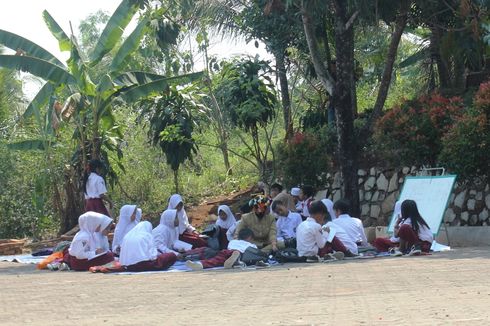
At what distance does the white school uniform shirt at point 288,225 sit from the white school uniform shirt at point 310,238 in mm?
1896

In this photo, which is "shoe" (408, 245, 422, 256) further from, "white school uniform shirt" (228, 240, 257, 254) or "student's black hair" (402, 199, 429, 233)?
"white school uniform shirt" (228, 240, 257, 254)

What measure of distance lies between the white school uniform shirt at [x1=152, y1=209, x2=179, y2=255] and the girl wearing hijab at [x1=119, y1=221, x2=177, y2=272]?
4.68 feet

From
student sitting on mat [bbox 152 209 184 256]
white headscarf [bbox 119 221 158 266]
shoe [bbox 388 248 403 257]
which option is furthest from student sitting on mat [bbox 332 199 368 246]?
white headscarf [bbox 119 221 158 266]

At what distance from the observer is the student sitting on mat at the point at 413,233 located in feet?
52.9

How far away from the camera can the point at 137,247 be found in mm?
15242

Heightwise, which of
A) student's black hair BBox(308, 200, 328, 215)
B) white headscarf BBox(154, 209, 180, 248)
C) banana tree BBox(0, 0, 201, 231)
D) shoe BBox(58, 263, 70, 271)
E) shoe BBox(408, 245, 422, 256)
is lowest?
shoe BBox(58, 263, 70, 271)

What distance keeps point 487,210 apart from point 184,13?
40.2 feet

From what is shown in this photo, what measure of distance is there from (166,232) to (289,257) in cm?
268

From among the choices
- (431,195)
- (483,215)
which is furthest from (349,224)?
(483,215)

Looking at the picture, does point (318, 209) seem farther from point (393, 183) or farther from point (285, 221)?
point (393, 183)

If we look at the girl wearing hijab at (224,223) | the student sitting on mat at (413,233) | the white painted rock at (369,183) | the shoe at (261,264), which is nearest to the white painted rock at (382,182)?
the white painted rock at (369,183)

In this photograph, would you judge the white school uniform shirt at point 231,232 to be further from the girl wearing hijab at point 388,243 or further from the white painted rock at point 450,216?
the white painted rock at point 450,216

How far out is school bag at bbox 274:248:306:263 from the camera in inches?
622

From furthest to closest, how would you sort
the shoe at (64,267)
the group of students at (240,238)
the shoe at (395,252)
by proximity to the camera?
1. the shoe at (64,267)
2. the shoe at (395,252)
3. the group of students at (240,238)
